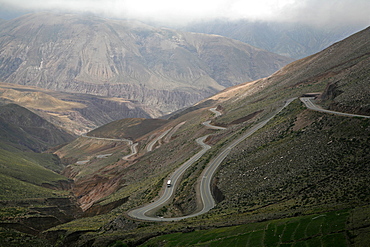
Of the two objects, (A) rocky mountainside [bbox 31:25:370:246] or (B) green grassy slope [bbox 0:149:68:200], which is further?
(B) green grassy slope [bbox 0:149:68:200]

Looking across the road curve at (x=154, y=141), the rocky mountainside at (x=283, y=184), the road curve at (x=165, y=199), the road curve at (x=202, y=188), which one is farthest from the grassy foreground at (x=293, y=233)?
the road curve at (x=154, y=141)

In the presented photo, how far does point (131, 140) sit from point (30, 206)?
10011cm

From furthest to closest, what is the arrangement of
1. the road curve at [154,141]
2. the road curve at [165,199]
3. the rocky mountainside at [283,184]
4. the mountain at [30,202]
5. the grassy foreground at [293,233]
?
1. the road curve at [154,141]
2. the mountain at [30,202]
3. the road curve at [165,199]
4. the rocky mountainside at [283,184]
5. the grassy foreground at [293,233]

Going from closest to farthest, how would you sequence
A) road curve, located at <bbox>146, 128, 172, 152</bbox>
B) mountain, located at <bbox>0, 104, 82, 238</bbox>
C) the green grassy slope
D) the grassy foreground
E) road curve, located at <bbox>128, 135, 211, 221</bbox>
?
the grassy foreground
road curve, located at <bbox>128, 135, 211, 221</bbox>
mountain, located at <bbox>0, 104, 82, 238</bbox>
the green grassy slope
road curve, located at <bbox>146, 128, 172, 152</bbox>

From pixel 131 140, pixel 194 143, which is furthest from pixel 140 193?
pixel 131 140

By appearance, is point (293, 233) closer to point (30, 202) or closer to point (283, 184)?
point (283, 184)

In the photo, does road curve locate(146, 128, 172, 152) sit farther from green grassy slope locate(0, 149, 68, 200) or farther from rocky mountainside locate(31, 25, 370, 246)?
rocky mountainside locate(31, 25, 370, 246)

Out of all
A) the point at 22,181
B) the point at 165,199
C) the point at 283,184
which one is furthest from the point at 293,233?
the point at 22,181

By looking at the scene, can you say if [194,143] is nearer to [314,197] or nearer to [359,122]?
[359,122]

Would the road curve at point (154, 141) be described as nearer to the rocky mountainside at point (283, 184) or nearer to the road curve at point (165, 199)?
the rocky mountainside at point (283, 184)

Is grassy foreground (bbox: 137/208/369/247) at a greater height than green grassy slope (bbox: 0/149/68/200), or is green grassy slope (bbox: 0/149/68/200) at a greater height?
grassy foreground (bbox: 137/208/369/247)

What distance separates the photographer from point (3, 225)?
166ft

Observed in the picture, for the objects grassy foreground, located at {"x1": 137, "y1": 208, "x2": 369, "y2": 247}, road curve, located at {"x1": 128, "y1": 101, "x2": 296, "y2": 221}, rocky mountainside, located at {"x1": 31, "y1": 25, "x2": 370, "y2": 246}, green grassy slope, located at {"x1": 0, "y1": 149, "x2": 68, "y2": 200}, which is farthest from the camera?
green grassy slope, located at {"x1": 0, "y1": 149, "x2": 68, "y2": 200}

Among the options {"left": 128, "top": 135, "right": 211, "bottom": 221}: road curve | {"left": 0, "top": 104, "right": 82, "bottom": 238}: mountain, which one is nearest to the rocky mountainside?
{"left": 128, "top": 135, "right": 211, "bottom": 221}: road curve
